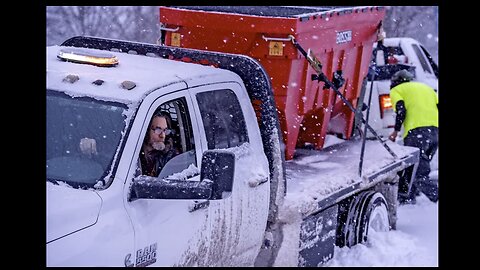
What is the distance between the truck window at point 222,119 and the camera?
494 cm

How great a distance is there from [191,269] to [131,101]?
3.17 feet

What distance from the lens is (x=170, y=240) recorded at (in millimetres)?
4387

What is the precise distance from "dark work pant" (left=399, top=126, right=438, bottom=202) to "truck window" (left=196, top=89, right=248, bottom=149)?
453cm

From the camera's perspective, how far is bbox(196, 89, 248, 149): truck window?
4.94 meters

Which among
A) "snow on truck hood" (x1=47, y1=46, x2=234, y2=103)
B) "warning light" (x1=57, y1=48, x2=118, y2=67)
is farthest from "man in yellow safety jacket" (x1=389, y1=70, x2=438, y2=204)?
"warning light" (x1=57, y1=48, x2=118, y2=67)

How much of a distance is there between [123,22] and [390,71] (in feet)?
29.5

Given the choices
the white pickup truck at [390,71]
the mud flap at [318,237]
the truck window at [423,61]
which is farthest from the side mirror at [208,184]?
the truck window at [423,61]

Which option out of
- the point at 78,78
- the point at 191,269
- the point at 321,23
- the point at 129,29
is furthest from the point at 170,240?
the point at 129,29

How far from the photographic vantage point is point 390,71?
1070 cm

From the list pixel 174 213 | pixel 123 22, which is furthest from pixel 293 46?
pixel 123 22

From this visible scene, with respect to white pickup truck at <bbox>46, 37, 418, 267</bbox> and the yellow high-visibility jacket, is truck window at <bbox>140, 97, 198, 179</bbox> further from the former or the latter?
the yellow high-visibility jacket

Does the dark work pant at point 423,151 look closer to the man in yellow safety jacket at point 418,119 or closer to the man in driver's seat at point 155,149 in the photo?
the man in yellow safety jacket at point 418,119

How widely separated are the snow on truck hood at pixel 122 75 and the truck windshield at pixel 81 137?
0.06 metres

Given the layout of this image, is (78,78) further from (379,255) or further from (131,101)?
(379,255)
